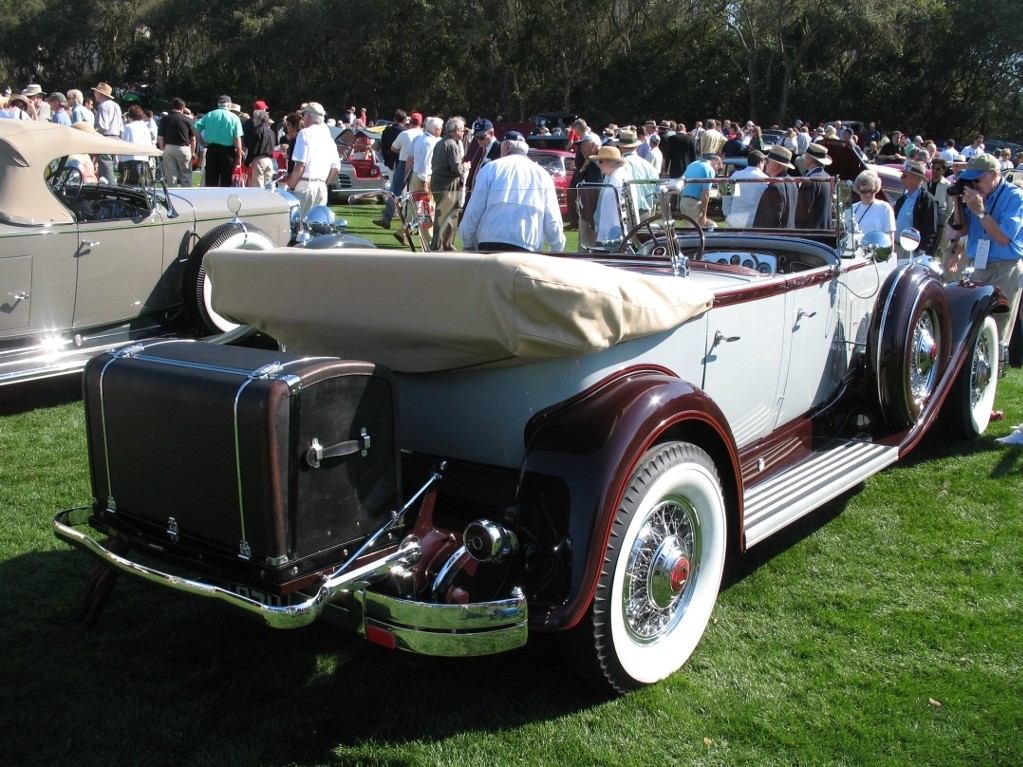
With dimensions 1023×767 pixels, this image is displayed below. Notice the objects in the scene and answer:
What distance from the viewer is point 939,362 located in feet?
16.6

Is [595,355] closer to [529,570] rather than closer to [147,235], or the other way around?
[529,570]

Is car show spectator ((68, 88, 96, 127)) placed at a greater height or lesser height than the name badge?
greater

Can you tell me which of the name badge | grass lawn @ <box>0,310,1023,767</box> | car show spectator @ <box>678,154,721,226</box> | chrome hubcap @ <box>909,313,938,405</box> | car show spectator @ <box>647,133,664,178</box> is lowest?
grass lawn @ <box>0,310,1023,767</box>

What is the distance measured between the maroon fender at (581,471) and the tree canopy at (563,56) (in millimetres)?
37266

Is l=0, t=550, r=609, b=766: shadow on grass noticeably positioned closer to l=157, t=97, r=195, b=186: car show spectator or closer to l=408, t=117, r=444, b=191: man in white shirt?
l=408, t=117, r=444, b=191: man in white shirt

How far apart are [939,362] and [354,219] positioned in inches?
459

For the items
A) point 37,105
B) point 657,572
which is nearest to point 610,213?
point 657,572

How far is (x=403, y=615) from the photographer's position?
256 cm

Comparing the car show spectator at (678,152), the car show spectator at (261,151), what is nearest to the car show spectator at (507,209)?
the car show spectator at (261,151)

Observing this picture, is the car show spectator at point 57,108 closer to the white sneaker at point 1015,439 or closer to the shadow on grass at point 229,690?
the shadow on grass at point 229,690

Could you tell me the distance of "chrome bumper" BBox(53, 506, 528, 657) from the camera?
249 cm

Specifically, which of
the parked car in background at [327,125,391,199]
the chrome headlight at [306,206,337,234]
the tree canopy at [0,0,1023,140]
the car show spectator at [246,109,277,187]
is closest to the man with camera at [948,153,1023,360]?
the chrome headlight at [306,206,337,234]

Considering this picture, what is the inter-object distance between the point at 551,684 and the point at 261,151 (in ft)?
36.4

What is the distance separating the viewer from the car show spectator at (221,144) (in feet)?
40.4
